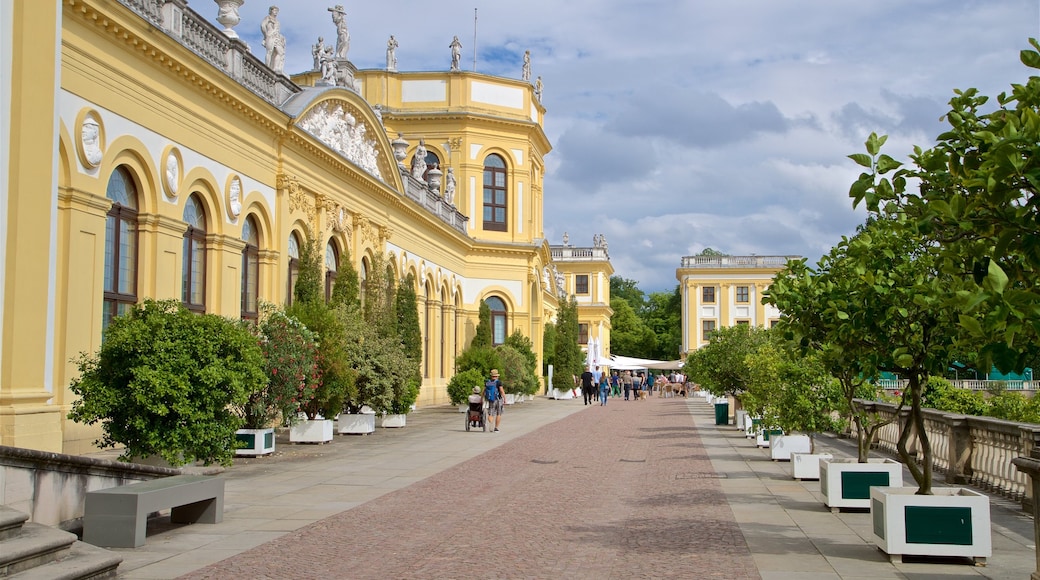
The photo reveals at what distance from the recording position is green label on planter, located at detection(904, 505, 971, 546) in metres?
8.57

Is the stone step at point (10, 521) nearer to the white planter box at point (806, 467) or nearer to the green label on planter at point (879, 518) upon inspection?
the green label on planter at point (879, 518)

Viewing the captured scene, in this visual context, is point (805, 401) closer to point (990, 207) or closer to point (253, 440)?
point (253, 440)

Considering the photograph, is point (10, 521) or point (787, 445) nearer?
point (10, 521)

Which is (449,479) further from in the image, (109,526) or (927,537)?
(927,537)

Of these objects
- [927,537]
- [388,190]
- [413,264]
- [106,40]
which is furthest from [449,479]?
[413,264]

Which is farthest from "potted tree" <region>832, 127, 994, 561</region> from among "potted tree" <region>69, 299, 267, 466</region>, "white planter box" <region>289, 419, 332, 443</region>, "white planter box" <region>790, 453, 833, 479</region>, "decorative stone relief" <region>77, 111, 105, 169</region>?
"white planter box" <region>289, 419, 332, 443</region>

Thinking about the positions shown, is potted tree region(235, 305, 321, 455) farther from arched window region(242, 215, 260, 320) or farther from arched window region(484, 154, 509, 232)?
arched window region(484, 154, 509, 232)

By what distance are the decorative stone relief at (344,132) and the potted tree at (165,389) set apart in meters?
13.5

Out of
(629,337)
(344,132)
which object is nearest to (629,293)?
(629,337)

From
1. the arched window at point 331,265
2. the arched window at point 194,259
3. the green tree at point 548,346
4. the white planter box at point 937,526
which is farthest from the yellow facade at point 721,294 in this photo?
the white planter box at point 937,526

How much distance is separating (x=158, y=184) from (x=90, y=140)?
2.44 meters

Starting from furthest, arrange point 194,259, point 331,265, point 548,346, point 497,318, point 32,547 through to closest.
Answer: point 548,346 < point 497,318 < point 331,265 < point 194,259 < point 32,547

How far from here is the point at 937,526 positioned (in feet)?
28.3

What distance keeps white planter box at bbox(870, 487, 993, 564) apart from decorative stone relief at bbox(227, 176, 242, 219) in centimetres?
1705
